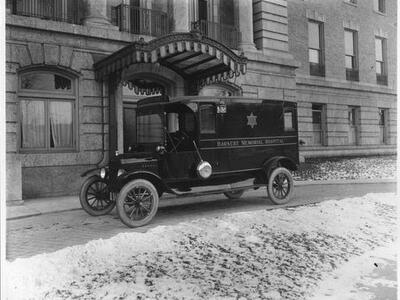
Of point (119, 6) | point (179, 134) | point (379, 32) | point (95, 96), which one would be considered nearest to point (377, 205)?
point (179, 134)

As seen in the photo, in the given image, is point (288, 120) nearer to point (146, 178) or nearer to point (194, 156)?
point (194, 156)

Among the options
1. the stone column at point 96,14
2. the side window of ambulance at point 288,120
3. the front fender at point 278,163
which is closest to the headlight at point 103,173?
the front fender at point 278,163

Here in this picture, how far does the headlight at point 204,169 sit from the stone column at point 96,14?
6.05m

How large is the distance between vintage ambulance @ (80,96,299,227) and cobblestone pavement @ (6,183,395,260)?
1.23ft

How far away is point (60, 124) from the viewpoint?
10664mm

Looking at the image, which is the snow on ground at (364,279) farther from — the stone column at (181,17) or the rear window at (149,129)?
the stone column at (181,17)

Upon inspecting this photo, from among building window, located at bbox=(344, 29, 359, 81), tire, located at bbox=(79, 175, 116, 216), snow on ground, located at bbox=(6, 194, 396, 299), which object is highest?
building window, located at bbox=(344, 29, 359, 81)

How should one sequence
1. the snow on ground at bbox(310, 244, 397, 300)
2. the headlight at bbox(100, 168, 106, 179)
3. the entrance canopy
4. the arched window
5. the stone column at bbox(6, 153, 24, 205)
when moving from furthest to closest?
the arched window
the entrance canopy
the stone column at bbox(6, 153, 24, 205)
the headlight at bbox(100, 168, 106, 179)
the snow on ground at bbox(310, 244, 397, 300)

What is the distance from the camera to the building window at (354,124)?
49.2ft

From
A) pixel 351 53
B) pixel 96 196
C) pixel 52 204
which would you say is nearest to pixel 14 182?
pixel 52 204

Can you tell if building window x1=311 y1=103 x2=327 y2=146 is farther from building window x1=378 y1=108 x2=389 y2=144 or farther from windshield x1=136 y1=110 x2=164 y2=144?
windshield x1=136 y1=110 x2=164 y2=144

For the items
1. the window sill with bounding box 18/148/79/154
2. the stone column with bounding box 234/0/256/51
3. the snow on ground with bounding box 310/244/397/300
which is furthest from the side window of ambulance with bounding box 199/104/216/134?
the stone column with bounding box 234/0/256/51

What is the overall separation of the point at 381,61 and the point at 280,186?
Result: 4.95m

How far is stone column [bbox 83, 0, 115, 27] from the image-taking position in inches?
435
